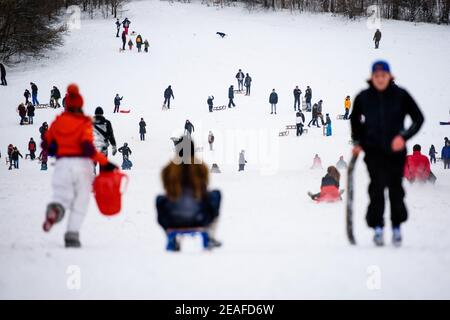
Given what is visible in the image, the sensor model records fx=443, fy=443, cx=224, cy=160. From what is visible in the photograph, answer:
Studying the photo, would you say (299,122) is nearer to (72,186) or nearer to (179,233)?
(72,186)

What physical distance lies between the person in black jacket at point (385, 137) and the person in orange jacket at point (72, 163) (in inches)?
110

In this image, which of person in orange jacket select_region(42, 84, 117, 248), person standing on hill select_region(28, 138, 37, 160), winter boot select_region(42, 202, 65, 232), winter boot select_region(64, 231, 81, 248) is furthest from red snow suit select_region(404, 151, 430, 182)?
person standing on hill select_region(28, 138, 37, 160)

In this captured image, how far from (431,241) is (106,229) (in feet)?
16.0

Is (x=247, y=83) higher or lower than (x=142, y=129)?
higher

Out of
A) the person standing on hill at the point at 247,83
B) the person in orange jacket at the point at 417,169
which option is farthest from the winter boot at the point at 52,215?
the person standing on hill at the point at 247,83

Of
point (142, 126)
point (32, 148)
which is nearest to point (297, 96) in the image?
point (142, 126)

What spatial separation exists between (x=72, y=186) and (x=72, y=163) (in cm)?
24

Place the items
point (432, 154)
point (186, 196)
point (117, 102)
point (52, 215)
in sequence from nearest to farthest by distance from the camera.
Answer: point (186, 196) < point (52, 215) < point (432, 154) < point (117, 102)

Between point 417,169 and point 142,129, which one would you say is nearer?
point 417,169

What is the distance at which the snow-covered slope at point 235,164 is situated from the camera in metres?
3.51

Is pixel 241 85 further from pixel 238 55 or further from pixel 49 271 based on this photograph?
pixel 49 271

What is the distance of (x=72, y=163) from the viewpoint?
179 inches
